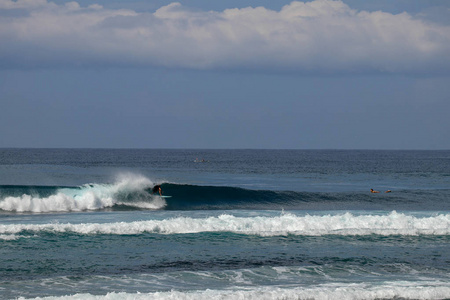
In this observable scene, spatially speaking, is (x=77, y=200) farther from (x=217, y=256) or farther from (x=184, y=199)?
(x=217, y=256)

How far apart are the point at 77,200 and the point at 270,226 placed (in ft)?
46.0

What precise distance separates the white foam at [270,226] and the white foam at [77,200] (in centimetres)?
892

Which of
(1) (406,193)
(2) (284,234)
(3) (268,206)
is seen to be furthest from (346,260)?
(1) (406,193)

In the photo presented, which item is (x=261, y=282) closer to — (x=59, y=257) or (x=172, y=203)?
(x=59, y=257)

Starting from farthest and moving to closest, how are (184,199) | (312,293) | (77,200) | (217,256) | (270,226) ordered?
(184,199)
(77,200)
(270,226)
(217,256)
(312,293)

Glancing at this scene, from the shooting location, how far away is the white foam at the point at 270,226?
65.4 ft

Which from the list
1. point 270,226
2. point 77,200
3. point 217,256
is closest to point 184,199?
point 77,200

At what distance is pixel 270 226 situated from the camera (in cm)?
2092

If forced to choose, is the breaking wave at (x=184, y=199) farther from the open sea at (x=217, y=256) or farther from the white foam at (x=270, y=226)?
the white foam at (x=270, y=226)

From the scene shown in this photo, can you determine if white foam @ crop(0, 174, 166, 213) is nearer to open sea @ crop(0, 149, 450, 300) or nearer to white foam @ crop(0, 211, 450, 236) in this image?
open sea @ crop(0, 149, 450, 300)

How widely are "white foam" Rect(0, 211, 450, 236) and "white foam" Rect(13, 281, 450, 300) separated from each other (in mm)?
7196

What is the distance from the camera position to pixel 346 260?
15.9 metres

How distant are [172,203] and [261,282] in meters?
19.8

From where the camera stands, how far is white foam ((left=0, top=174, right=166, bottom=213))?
28.5m
